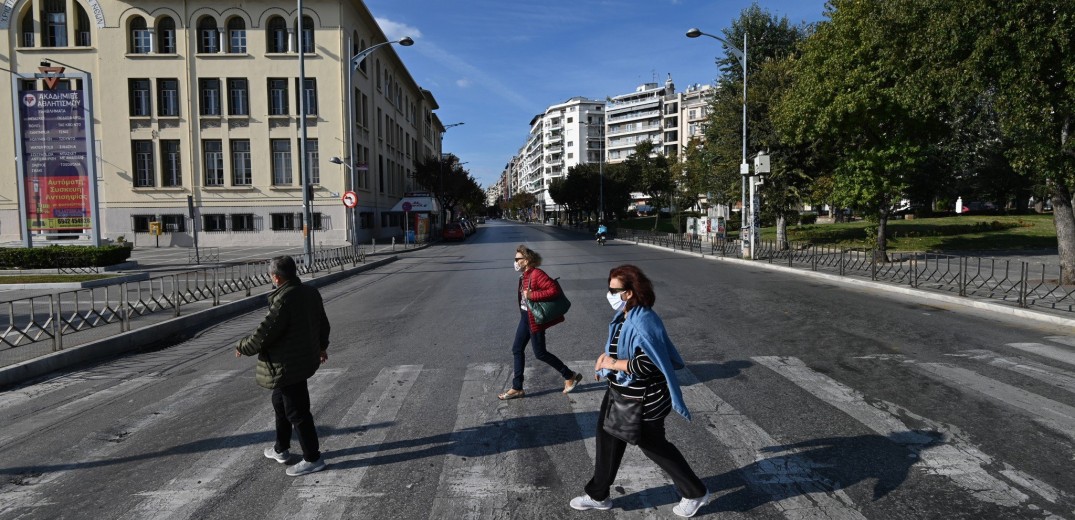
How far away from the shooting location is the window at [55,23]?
36.6 metres

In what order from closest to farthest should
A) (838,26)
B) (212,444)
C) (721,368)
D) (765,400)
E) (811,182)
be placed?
(212,444)
(765,400)
(721,368)
(838,26)
(811,182)

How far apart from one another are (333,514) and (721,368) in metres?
4.63

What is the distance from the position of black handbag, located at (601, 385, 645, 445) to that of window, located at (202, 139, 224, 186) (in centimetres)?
4031

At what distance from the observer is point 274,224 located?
38344 mm

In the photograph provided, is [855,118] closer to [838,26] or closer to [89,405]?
[838,26]

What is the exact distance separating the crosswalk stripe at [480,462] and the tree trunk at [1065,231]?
13.9m

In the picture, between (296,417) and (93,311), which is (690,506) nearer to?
(296,417)

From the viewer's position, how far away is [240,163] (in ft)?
125

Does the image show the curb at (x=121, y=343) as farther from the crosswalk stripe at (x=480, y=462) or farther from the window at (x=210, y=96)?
the window at (x=210, y=96)

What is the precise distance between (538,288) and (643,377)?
244cm

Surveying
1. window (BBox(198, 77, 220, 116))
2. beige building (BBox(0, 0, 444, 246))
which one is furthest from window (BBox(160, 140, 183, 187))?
window (BBox(198, 77, 220, 116))

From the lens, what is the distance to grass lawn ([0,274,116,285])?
51.4 feet

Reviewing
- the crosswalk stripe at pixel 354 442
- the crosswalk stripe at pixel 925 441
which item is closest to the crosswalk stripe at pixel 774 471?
the crosswalk stripe at pixel 925 441

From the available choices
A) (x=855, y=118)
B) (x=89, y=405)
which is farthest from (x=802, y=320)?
(x=855, y=118)
